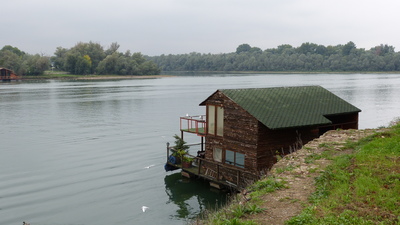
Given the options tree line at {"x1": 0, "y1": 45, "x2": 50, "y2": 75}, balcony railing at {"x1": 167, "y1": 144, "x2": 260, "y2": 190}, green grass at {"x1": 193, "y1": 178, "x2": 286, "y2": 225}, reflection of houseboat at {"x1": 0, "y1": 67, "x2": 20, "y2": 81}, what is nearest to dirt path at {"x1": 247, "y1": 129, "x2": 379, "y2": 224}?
green grass at {"x1": 193, "y1": 178, "x2": 286, "y2": 225}

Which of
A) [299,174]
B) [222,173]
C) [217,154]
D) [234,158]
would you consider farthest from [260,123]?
[299,174]

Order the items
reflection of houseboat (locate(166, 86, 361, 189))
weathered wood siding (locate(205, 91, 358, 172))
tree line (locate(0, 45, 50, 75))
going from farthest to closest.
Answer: tree line (locate(0, 45, 50, 75)) → reflection of houseboat (locate(166, 86, 361, 189)) → weathered wood siding (locate(205, 91, 358, 172))

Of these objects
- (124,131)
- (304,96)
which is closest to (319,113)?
(304,96)

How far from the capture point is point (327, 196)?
42.4ft

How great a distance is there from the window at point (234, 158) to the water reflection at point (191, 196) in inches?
90.0

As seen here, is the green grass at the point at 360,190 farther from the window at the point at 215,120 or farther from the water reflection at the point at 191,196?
the window at the point at 215,120

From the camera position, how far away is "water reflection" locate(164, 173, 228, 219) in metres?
26.9

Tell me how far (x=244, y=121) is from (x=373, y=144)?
10.6m

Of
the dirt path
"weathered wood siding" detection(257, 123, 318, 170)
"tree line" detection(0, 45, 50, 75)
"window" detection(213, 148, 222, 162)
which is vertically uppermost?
"tree line" detection(0, 45, 50, 75)

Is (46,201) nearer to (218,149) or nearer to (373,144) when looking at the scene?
(218,149)

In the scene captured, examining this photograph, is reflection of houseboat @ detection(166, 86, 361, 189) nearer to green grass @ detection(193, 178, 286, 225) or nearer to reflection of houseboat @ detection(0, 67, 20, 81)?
green grass @ detection(193, 178, 286, 225)

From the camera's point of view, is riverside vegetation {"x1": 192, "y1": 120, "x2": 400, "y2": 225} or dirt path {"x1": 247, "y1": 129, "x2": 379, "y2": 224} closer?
riverside vegetation {"x1": 192, "y1": 120, "x2": 400, "y2": 225}

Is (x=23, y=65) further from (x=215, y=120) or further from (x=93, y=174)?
(x=215, y=120)

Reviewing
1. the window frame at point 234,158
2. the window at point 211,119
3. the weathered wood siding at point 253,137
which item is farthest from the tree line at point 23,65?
the window frame at point 234,158
